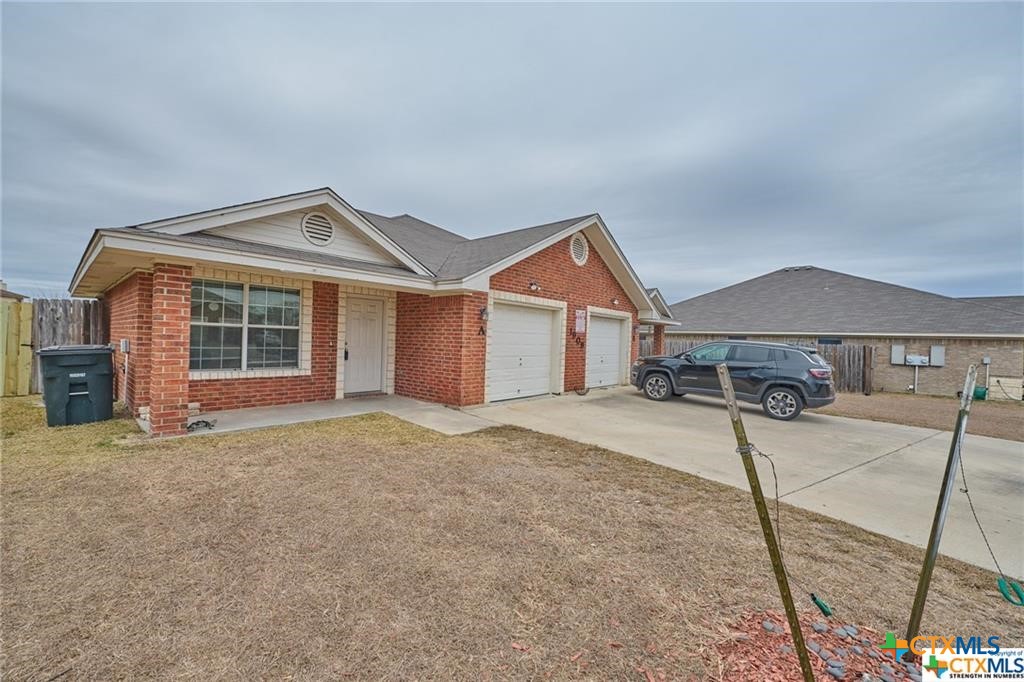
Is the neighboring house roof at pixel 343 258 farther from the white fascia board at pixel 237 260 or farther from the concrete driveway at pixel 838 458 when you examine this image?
the concrete driveway at pixel 838 458

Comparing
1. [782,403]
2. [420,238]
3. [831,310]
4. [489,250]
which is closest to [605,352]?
[782,403]

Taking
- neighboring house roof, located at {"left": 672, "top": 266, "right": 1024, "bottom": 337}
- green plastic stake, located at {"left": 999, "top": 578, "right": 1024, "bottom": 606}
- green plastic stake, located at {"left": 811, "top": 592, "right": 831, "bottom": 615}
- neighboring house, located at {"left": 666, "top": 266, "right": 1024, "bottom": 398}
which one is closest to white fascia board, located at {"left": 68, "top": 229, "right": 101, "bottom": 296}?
green plastic stake, located at {"left": 811, "top": 592, "right": 831, "bottom": 615}

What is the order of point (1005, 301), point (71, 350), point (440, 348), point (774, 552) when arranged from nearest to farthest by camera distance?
point (774, 552) < point (71, 350) < point (440, 348) < point (1005, 301)

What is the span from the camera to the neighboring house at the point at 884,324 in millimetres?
16250

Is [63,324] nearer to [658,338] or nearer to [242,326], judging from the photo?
[242,326]

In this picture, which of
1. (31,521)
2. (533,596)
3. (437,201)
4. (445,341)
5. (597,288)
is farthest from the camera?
(437,201)

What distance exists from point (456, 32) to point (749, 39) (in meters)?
6.39

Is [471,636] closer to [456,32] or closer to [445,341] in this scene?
[445,341]

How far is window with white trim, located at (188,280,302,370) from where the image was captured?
23.5 ft

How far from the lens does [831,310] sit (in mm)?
20094

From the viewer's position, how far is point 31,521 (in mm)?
3256

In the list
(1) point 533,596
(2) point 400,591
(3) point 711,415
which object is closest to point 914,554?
(1) point 533,596

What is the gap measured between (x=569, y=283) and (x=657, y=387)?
12.2ft

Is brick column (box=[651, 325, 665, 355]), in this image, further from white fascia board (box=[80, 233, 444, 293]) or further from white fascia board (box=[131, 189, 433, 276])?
white fascia board (box=[80, 233, 444, 293])
